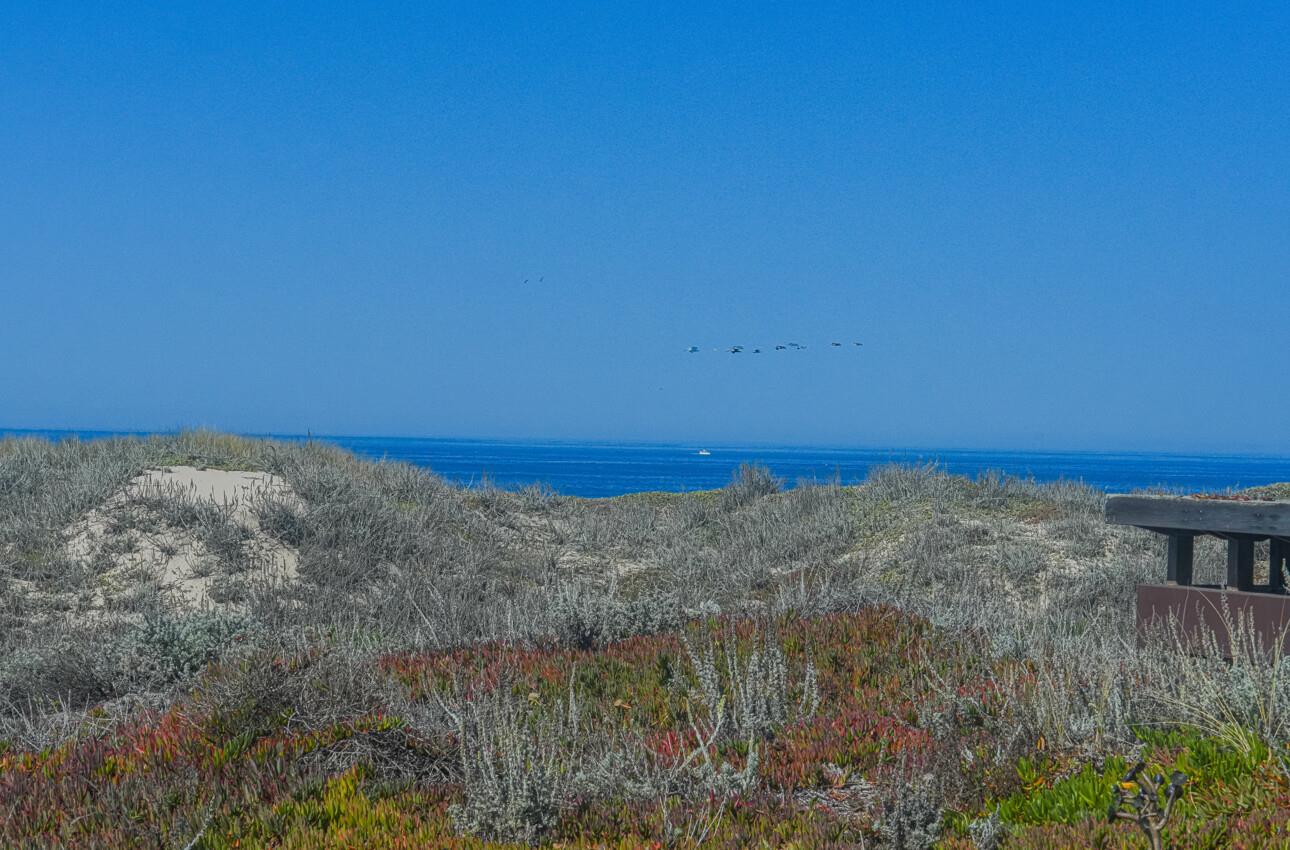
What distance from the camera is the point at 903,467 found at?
72.2 feet

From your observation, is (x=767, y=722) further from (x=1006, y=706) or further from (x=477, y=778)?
(x=477, y=778)

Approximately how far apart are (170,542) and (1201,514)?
39.9 ft

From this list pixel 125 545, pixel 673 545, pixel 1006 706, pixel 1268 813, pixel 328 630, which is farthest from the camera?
pixel 673 545

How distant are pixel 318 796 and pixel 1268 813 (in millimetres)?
3996

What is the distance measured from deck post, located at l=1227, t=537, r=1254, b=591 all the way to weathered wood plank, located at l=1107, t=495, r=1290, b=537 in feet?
1.27

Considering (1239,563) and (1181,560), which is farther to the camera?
(1181,560)

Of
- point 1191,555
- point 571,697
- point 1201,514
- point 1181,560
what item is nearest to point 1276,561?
point 1181,560

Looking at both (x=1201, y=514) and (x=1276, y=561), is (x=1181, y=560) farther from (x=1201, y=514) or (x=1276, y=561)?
(x=1276, y=561)

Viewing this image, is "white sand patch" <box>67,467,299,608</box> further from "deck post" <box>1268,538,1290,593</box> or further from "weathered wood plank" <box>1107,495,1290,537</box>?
"deck post" <box>1268,538,1290,593</box>

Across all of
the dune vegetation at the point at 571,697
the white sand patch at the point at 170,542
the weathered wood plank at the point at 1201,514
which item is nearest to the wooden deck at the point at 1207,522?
the weathered wood plank at the point at 1201,514

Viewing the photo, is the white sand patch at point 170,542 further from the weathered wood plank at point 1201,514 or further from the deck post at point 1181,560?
the deck post at point 1181,560

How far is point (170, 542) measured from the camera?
14.2 meters

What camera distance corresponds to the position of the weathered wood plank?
24.7 ft

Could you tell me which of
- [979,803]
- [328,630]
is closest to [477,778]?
[979,803]
